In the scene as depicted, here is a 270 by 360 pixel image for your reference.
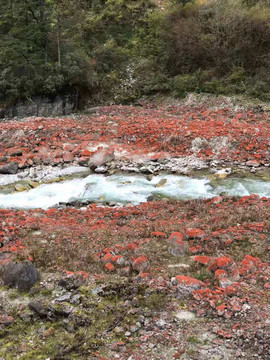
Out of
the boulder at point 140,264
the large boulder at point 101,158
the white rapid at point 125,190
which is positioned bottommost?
the white rapid at point 125,190

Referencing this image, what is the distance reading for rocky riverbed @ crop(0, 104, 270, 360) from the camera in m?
4.44

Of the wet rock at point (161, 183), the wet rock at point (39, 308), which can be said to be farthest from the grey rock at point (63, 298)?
the wet rock at point (161, 183)

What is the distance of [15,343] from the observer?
14.5 ft

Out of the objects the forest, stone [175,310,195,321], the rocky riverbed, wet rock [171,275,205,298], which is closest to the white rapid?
the rocky riverbed

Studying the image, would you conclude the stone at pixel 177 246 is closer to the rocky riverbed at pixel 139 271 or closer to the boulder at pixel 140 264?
the rocky riverbed at pixel 139 271

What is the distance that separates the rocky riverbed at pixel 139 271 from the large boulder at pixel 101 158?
0.07 meters

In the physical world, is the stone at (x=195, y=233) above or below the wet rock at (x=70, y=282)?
below

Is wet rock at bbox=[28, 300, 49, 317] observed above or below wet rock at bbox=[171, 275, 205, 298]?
above

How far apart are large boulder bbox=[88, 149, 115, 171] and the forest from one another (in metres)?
10.6

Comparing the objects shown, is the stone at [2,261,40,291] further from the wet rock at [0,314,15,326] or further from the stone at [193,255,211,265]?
the stone at [193,255,211,265]

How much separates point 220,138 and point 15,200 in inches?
371

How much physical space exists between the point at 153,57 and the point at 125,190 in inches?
716

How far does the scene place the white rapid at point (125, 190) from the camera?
11766mm

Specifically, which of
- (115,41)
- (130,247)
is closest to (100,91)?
(115,41)
